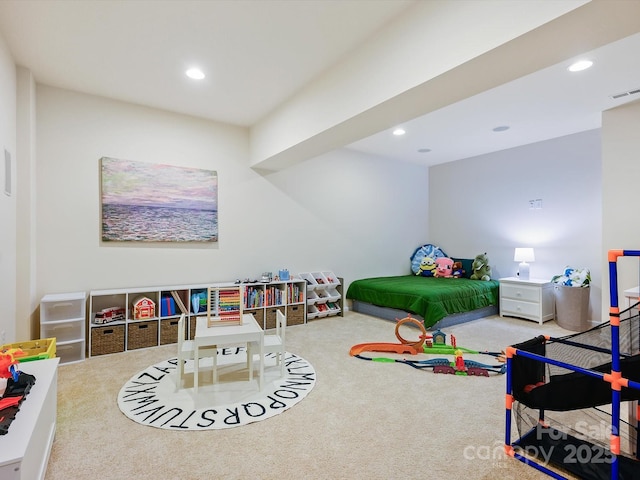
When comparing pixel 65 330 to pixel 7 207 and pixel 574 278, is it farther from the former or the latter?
pixel 574 278

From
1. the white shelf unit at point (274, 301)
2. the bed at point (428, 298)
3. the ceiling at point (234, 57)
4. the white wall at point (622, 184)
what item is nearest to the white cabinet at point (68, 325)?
the white shelf unit at point (274, 301)

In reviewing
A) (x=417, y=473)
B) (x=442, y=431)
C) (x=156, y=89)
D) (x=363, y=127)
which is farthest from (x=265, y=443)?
(x=156, y=89)

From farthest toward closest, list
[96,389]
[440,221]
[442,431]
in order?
[440,221] → [96,389] → [442,431]

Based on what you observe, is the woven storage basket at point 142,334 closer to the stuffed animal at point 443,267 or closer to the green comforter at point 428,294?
the green comforter at point 428,294

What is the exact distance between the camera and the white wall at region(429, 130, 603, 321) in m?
4.73

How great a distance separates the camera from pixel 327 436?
6.72 ft

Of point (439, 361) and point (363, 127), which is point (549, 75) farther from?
point (439, 361)

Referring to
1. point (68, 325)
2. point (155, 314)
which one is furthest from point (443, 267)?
point (68, 325)

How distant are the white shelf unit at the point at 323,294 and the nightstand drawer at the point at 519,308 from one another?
2.53m

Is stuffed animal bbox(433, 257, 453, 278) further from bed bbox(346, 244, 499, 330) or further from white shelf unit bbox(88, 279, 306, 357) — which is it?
white shelf unit bbox(88, 279, 306, 357)

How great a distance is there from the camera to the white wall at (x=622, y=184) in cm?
367

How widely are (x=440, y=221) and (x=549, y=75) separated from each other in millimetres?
3887

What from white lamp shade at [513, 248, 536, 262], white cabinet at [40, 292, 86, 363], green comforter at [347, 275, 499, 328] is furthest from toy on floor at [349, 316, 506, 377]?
white cabinet at [40, 292, 86, 363]

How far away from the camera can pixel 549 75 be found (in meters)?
3.10
